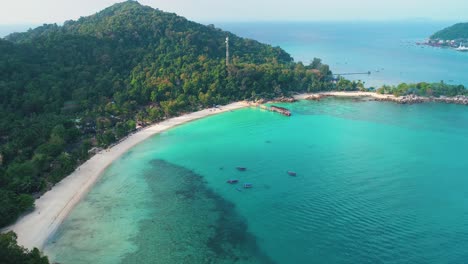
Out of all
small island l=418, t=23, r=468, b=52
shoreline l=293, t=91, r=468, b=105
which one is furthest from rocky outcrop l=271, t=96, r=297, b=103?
small island l=418, t=23, r=468, b=52

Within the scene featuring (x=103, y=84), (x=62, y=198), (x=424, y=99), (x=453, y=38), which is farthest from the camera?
(x=453, y=38)

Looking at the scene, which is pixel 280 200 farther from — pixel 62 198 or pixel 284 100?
pixel 284 100

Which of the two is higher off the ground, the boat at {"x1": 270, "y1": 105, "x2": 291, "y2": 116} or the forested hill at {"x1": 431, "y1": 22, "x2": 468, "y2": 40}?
the forested hill at {"x1": 431, "y1": 22, "x2": 468, "y2": 40}

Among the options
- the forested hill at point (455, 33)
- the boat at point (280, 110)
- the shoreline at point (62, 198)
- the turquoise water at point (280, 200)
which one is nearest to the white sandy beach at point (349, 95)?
the boat at point (280, 110)

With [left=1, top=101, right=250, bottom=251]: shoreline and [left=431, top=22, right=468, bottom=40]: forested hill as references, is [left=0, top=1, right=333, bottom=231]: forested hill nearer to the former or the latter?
[left=1, top=101, right=250, bottom=251]: shoreline

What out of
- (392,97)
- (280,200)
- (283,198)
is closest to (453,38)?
(392,97)

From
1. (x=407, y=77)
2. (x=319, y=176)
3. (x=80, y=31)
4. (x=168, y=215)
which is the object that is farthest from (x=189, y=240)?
(x=407, y=77)

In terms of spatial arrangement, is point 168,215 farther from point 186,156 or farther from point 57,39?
point 57,39
